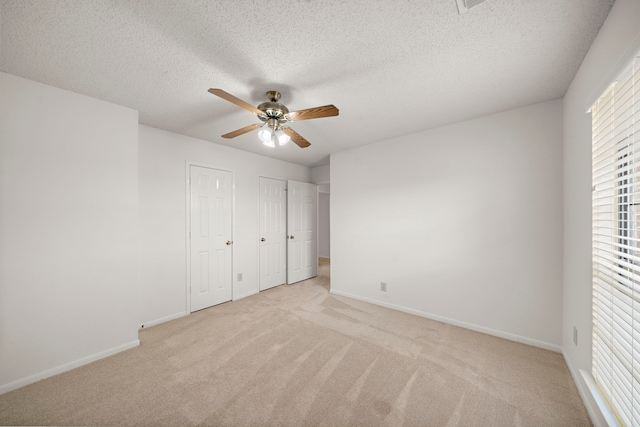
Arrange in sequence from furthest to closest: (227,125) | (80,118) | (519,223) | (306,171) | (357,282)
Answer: (306,171), (357,282), (227,125), (519,223), (80,118)

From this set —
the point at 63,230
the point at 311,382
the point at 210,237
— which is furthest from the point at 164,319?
the point at 311,382

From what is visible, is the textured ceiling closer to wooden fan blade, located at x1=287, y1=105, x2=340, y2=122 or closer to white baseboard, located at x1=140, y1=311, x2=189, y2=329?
wooden fan blade, located at x1=287, y1=105, x2=340, y2=122

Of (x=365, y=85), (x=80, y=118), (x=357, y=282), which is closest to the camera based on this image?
(x=365, y=85)

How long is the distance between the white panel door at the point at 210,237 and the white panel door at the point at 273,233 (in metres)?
0.62

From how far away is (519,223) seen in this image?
90.4 inches

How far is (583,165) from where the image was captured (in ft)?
5.41

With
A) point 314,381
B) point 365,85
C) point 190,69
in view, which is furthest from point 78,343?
point 365,85

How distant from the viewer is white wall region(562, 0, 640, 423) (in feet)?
3.66

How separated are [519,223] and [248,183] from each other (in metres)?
3.65

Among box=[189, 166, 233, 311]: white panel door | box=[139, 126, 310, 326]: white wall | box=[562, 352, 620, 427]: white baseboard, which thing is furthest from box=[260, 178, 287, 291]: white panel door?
box=[562, 352, 620, 427]: white baseboard

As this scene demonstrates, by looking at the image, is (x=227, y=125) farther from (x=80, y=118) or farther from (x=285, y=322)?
(x=285, y=322)

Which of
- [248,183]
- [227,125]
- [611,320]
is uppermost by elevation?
[227,125]

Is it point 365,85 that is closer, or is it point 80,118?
point 365,85

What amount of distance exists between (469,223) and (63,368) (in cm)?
420
